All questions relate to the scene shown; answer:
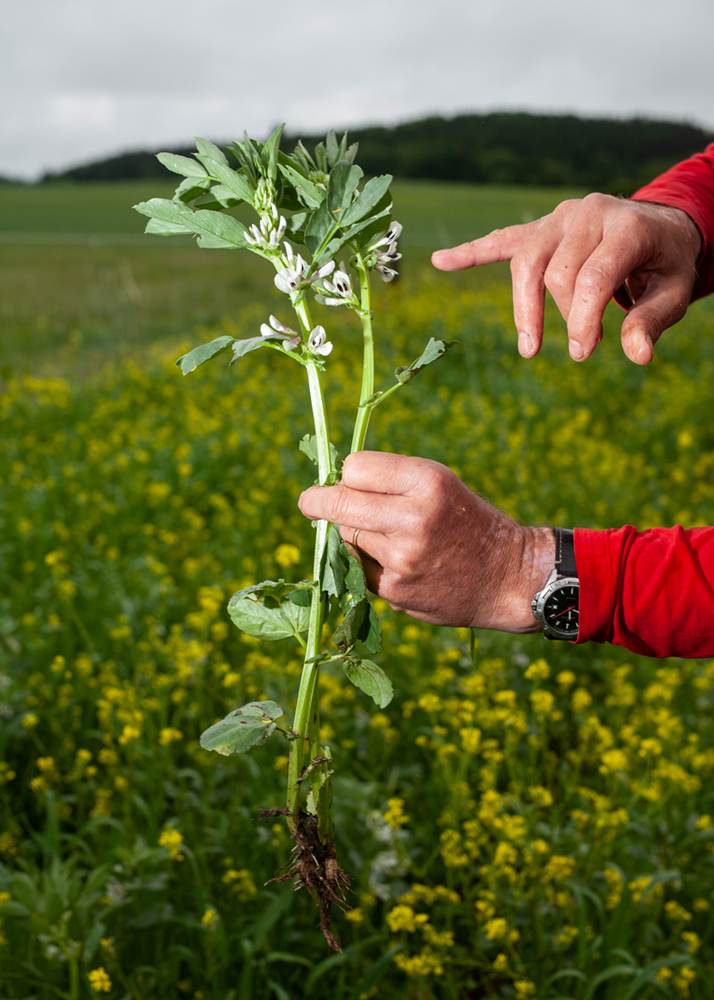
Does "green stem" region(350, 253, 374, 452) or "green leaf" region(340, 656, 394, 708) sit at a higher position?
"green stem" region(350, 253, 374, 452)

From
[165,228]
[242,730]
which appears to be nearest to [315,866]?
[242,730]

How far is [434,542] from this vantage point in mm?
1101

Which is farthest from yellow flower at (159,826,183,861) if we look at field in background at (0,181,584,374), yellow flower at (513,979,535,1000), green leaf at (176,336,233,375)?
field in background at (0,181,584,374)

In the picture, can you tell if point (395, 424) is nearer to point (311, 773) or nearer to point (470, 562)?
point (470, 562)

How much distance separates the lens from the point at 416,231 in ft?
→ 51.9

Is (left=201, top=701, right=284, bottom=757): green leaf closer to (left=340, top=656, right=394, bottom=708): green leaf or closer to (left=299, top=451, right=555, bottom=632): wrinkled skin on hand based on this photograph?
(left=340, top=656, right=394, bottom=708): green leaf

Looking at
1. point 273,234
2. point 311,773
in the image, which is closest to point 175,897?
point 311,773

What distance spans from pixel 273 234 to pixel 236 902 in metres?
1.41

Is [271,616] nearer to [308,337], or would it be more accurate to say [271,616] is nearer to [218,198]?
[308,337]

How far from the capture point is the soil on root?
954 millimetres

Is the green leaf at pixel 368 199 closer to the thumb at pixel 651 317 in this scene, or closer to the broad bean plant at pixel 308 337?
the broad bean plant at pixel 308 337

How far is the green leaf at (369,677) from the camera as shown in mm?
915

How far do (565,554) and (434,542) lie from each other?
0.27 metres

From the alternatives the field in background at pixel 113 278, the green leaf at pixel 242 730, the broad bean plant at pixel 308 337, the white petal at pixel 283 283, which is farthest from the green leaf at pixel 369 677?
the field in background at pixel 113 278
